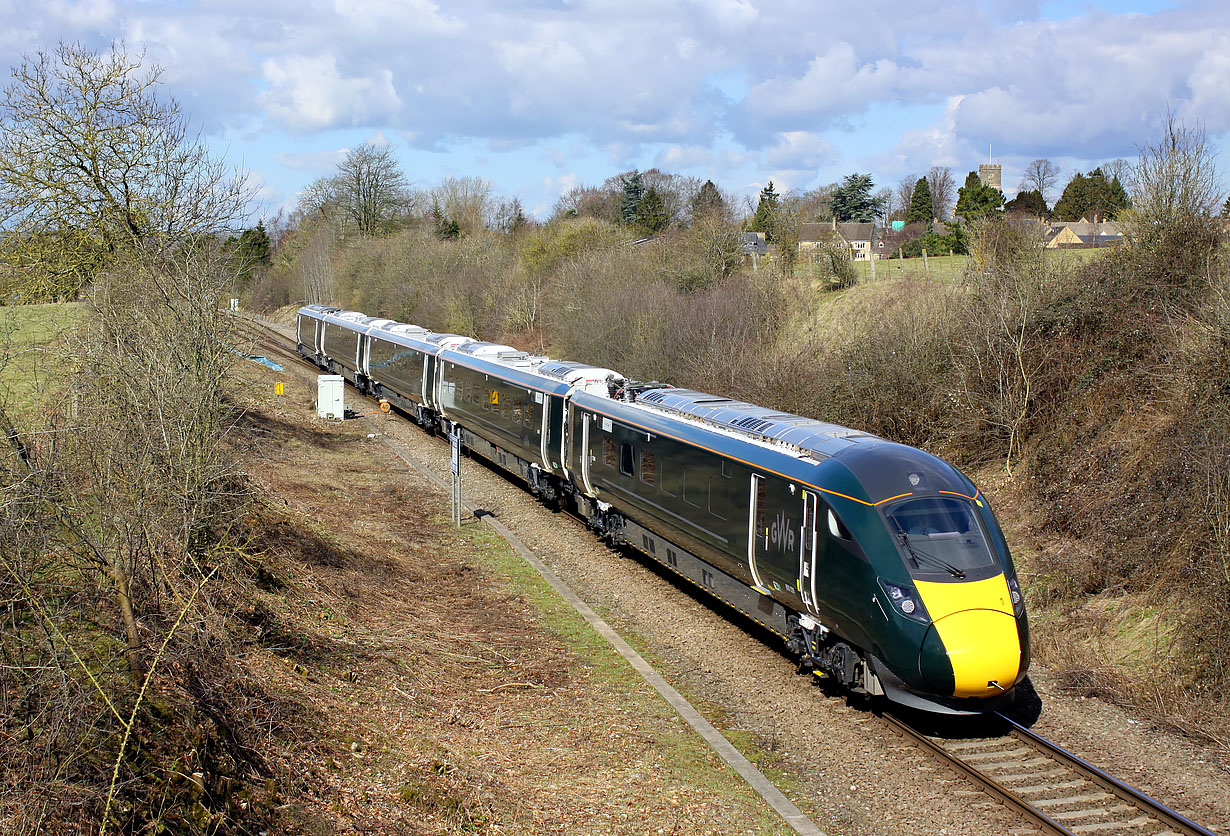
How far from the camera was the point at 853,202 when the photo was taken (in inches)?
2514

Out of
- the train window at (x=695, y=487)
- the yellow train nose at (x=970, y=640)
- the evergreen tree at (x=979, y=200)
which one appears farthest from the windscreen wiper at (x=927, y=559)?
the evergreen tree at (x=979, y=200)

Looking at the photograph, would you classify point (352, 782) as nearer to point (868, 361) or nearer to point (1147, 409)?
point (1147, 409)

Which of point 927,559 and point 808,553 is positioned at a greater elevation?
point 927,559

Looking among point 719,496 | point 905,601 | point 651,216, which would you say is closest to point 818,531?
point 905,601

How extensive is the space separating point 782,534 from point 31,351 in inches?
325

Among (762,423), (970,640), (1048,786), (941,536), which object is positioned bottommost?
(1048,786)

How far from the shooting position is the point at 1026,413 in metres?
18.6

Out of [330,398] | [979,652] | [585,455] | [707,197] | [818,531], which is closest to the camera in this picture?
[979,652]

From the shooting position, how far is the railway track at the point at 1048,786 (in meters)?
7.91

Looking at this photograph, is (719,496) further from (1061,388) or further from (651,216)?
(651,216)

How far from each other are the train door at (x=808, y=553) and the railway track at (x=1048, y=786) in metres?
1.48

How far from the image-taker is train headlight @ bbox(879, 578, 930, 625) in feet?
29.9

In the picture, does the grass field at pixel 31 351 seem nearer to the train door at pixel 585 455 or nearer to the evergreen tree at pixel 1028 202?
the train door at pixel 585 455

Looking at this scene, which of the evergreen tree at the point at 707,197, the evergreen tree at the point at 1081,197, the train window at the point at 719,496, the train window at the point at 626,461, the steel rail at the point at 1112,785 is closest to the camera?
the steel rail at the point at 1112,785
